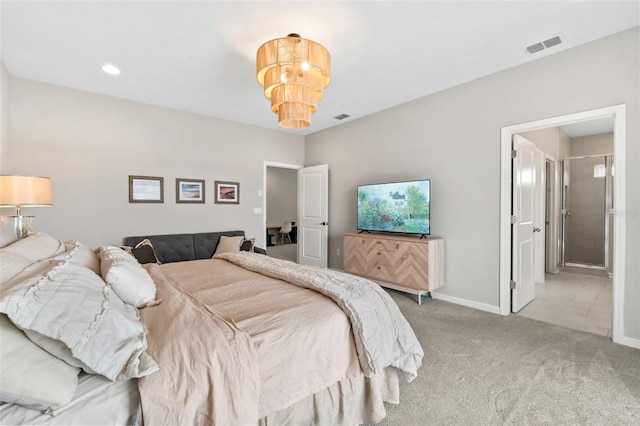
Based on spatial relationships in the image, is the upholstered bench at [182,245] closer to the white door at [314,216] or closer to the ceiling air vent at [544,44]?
the white door at [314,216]

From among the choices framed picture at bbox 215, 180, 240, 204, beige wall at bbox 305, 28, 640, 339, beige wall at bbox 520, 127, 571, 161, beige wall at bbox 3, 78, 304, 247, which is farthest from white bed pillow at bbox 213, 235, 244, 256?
beige wall at bbox 520, 127, 571, 161

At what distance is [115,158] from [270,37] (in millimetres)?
2780

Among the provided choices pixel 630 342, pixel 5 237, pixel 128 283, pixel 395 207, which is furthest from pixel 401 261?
pixel 5 237

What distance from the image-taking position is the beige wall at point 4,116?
298cm

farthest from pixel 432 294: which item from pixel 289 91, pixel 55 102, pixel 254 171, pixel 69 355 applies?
pixel 55 102

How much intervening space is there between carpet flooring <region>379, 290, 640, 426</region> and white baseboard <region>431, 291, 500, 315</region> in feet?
1.08

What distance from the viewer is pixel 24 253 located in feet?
4.64

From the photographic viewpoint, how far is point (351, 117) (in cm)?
487

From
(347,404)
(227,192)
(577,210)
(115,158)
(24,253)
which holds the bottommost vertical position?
(347,404)

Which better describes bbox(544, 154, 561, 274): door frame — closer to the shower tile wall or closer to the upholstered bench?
the shower tile wall

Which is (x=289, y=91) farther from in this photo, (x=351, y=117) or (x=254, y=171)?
(x=254, y=171)

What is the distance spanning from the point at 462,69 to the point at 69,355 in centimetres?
386

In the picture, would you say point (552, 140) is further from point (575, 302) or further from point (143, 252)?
point (143, 252)

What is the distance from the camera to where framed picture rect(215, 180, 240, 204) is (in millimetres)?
4828
